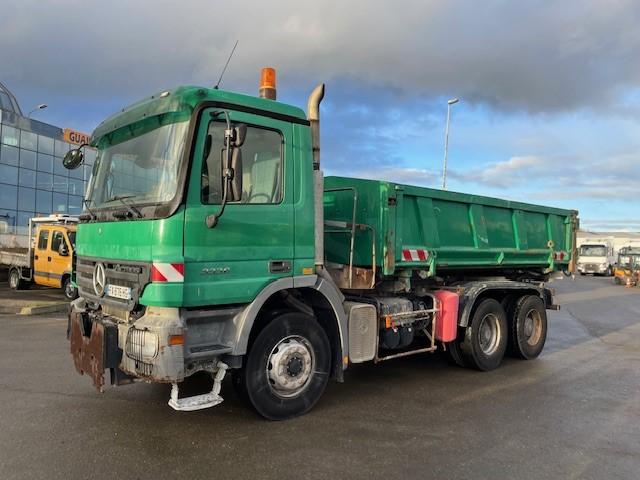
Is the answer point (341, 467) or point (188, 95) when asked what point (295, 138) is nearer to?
point (188, 95)

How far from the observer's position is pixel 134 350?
163 inches

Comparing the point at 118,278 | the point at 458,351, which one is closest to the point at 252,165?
the point at 118,278

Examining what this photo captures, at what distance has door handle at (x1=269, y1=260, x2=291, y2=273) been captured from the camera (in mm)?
4664

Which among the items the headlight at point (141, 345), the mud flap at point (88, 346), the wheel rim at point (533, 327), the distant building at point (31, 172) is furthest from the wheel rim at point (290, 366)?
the distant building at point (31, 172)

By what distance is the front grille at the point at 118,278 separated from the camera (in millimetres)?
4191

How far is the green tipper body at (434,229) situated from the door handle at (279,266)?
3.84 ft

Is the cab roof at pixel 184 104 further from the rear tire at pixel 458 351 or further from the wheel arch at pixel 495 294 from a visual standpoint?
the rear tire at pixel 458 351

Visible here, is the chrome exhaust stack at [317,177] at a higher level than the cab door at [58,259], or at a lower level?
Answer: higher

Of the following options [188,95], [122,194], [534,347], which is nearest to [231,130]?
[188,95]

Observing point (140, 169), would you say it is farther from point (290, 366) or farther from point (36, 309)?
point (36, 309)

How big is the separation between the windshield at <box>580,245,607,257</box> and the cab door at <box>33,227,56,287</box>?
41015 millimetres

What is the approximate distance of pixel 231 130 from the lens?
3.97 m

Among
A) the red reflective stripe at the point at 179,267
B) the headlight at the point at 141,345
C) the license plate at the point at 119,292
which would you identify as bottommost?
the headlight at the point at 141,345

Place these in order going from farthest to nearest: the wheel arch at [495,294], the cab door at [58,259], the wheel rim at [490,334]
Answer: the cab door at [58,259] → the wheel rim at [490,334] → the wheel arch at [495,294]
